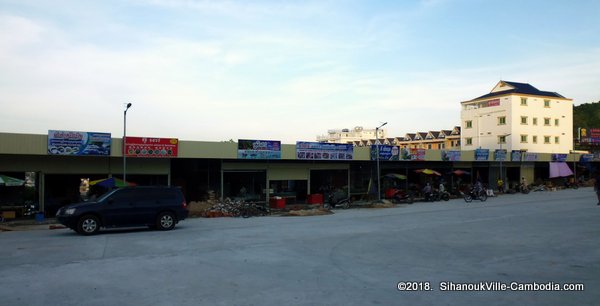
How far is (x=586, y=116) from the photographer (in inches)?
3595

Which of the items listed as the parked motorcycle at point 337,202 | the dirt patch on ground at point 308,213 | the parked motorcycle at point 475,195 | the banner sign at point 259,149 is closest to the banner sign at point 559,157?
the parked motorcycle at point 475,195

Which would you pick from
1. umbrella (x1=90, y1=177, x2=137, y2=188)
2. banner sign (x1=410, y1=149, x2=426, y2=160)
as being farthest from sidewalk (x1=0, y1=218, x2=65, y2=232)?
banner sign (x1=410, y1=149, x2=426, y2=160)

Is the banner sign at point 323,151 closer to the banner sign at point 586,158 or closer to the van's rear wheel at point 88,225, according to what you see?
the van's rear wheel at point 88,225

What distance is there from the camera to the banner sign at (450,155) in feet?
136

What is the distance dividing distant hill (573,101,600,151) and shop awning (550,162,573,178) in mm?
35280

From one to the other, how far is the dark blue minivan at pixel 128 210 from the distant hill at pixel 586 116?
279 feet

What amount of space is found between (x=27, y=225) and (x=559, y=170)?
53116 millimetres

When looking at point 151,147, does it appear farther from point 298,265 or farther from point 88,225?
point 298,265

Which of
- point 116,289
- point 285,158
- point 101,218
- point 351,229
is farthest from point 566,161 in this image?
point 116,289

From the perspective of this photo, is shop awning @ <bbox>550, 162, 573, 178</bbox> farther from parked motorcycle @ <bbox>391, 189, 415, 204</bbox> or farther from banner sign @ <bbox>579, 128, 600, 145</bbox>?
parked motorcycle @ <bbox>391, 189, 415, 204</bbox>

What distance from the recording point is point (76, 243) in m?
15.1

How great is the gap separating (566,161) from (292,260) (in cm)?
5500

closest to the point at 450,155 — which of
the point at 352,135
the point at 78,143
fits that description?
the point at 78,143

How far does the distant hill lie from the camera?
8719 centimetres
